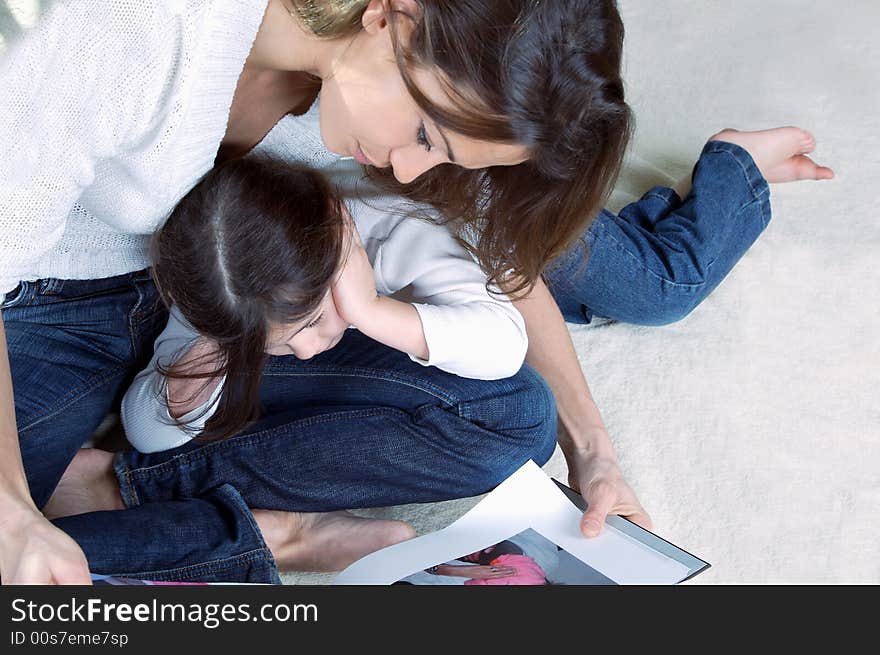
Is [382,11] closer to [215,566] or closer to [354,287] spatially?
[354,287]

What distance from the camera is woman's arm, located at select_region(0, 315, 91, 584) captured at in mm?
695

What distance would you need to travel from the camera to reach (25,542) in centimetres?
72

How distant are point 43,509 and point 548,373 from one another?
1.87 ft

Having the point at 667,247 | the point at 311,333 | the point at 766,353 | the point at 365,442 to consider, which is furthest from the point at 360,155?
the point at 766,353

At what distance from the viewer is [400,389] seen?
1085 millimetres

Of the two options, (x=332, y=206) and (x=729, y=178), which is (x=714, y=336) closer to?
(x=729, y=178)

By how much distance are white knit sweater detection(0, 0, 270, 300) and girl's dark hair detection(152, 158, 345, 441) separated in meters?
0.05

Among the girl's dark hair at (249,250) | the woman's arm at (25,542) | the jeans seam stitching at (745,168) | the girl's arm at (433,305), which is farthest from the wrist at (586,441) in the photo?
the woman's arm at (25,542)

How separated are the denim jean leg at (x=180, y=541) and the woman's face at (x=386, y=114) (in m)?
0.40

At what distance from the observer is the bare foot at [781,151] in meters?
1.46

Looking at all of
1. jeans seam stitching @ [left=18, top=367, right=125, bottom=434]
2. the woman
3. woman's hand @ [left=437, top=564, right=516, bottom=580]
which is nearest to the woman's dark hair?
the woman

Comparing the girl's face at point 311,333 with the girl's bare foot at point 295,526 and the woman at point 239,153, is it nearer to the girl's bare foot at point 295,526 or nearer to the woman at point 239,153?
the woman at point 239,153

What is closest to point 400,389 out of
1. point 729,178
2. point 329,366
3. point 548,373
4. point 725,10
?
point 329,366

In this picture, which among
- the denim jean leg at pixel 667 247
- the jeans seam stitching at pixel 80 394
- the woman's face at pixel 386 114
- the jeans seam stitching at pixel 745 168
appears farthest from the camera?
the jeans seam stitching at pixel 745 168
